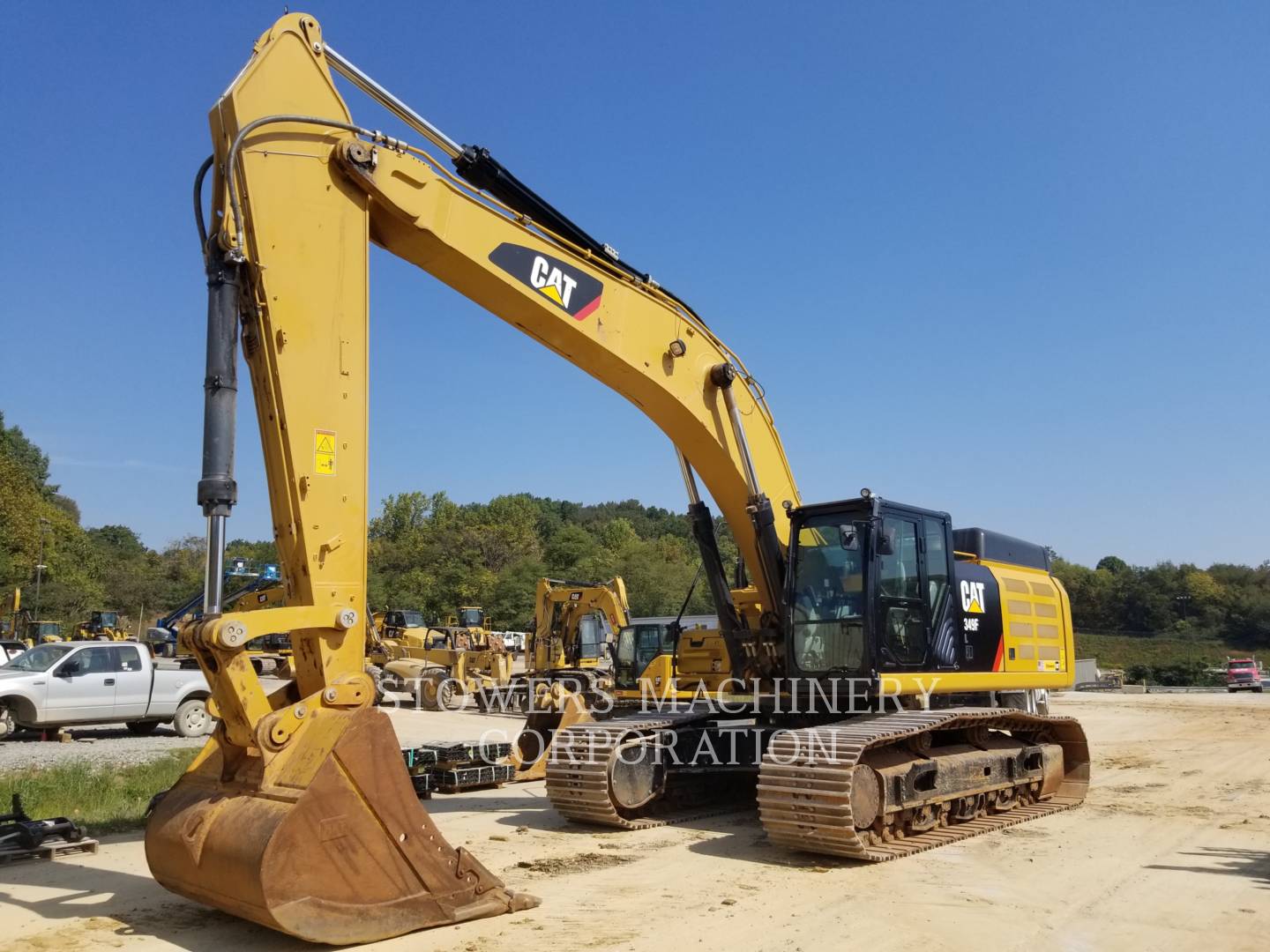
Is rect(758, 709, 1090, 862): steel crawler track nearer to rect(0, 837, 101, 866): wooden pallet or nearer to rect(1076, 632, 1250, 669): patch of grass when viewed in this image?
rect(0, 837, 101, 866): wooden pallet

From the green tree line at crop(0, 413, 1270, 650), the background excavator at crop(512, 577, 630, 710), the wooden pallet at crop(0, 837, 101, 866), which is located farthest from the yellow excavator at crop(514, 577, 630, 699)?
the green tree line at crop(0, 413, 1270, 650)

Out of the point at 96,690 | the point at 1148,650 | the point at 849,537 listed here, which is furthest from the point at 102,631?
the point at 1148,650

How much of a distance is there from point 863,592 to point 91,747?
12363 mm

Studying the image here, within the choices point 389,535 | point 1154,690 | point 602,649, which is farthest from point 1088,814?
point 389,535

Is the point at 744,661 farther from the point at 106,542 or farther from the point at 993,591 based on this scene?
the point at 106,542

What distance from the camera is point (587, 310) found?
8086 mm

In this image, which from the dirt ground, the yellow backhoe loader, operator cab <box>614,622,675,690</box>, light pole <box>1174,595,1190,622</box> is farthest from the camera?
light pole <box>1174,595,1190,622</box>

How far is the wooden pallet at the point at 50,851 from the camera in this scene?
7535 millimetres

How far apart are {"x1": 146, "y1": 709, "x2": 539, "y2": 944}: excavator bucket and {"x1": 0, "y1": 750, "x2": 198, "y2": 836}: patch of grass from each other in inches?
161

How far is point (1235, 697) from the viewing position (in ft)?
109

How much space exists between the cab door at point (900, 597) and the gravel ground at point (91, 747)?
388 inches

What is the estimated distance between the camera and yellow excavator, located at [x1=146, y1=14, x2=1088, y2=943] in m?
5.45

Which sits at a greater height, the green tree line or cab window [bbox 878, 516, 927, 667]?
the green tree line

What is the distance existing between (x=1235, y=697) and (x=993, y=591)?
1125 inches
